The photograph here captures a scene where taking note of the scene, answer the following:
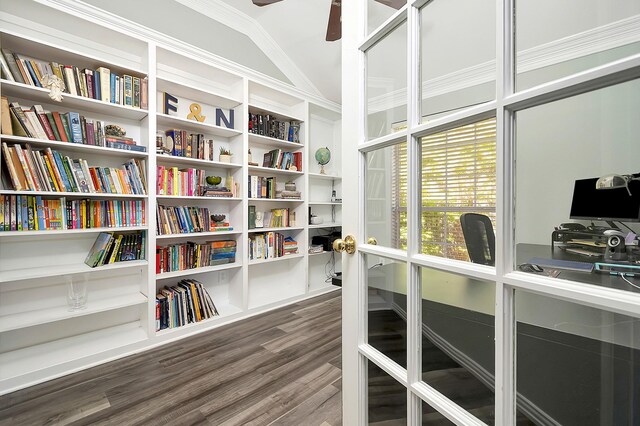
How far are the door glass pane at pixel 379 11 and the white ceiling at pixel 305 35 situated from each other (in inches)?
90.9

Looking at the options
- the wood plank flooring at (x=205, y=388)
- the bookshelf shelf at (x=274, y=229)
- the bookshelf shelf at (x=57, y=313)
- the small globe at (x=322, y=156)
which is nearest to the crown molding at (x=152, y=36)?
the small globe at (x=322, y=156)

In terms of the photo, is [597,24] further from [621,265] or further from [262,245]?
[262,245]

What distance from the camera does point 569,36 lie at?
445 mm

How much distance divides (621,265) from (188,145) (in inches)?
109

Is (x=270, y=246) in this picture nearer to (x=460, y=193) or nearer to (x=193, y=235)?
(x=193, y=235)

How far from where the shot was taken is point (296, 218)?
3.48 meters

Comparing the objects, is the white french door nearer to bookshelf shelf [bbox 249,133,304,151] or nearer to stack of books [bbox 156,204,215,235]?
stack of books [bbox 156,204,215,235]

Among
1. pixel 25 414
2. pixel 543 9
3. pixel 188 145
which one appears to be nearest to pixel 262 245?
pixel 188 145

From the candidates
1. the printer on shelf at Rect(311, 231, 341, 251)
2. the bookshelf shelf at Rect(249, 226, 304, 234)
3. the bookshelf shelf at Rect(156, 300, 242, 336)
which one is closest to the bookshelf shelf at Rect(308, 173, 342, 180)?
the bookshelf shelf at Rect(249, 226, 304, 234)

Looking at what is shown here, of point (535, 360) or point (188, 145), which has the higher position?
point (188, 145)

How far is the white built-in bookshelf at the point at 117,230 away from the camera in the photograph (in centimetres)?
187

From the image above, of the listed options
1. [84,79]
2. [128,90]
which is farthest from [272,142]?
[84,79]

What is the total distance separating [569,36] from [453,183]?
0.31 metres

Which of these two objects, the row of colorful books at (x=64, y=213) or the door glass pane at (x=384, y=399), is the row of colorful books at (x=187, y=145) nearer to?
the row of colorful books at (x=64, y=213)
